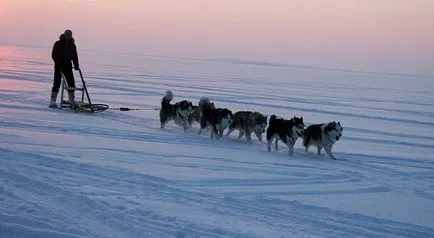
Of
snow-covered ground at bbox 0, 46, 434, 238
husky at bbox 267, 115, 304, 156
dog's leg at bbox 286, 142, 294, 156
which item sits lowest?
snow-covered ground at bbox 0, 46, 434, 238

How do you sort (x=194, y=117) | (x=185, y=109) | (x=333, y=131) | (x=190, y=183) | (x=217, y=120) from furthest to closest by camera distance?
(x=194, y=117) → (x=185, y=109) → (x=217, y=120) → (x=333, y=131) → (x=190, y=183)

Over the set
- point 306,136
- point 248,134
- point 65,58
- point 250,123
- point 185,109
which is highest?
point 65,58

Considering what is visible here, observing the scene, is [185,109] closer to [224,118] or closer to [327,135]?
[224,118]

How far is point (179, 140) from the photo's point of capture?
9.15 m

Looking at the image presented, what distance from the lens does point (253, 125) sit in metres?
9.82

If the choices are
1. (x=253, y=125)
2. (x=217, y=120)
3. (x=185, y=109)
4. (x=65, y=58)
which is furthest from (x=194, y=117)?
(x=65, y=58)

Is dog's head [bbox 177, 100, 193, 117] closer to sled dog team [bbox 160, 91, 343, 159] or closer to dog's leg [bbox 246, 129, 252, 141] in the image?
sled dog team [bbox 160, 91, 343, 159]

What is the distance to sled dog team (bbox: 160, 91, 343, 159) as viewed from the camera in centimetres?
867

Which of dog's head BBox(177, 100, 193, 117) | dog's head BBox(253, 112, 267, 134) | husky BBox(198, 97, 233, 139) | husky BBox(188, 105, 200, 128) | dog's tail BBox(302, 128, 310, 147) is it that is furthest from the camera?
husky BBox(188, 105, 200, 128)

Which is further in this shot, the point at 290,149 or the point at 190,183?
the point at 290,149

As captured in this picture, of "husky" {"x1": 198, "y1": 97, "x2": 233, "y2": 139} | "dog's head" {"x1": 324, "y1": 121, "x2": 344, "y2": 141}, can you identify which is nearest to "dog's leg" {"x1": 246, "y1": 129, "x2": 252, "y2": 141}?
"husky" {"x1": 198, "y1": 97, "x2": 233, "y2": 139}

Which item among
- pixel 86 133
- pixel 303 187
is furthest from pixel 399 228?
pixel 86 133

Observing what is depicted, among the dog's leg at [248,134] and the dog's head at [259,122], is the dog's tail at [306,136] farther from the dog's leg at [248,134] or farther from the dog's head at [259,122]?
the dog's leg at [248,134]

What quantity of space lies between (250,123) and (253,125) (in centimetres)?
7
